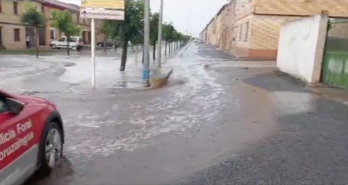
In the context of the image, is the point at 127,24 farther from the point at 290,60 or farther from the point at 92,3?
the point at 290,60

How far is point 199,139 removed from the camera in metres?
6.02

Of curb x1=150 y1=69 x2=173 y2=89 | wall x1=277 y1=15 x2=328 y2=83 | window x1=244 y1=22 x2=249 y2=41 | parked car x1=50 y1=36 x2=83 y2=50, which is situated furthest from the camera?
parked car x1=50 y1=36 x2=83 y2=50

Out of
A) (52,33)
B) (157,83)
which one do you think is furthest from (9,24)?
(157,83)

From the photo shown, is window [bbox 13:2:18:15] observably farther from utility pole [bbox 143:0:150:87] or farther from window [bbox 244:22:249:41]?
utility pole [bbox 143:0:150:87]

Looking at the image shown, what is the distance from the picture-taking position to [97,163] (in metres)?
4.78

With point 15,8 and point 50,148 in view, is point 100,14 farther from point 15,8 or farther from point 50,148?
point 15,8

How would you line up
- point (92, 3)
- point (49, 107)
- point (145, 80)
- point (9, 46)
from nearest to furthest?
point (49, 107) < point (92, 3) < point (145, 80) < point (9, 46)

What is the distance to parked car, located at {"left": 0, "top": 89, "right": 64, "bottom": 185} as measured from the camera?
3270 millimetres

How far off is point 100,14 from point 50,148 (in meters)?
8.36

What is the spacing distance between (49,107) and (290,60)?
49.7 ft

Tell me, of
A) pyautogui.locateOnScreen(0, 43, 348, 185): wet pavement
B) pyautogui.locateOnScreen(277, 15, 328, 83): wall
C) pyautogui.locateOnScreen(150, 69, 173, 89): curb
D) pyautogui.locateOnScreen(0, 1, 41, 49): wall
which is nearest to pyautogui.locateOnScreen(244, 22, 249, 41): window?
pyautogui.locateOnScreen(277, 15, 328, 83): wall

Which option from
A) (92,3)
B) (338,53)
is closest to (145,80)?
(92,3)

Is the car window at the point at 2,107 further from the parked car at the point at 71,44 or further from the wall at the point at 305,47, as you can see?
the parked car at the point at 71,44

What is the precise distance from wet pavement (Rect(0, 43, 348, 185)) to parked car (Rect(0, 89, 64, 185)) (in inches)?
11.5
